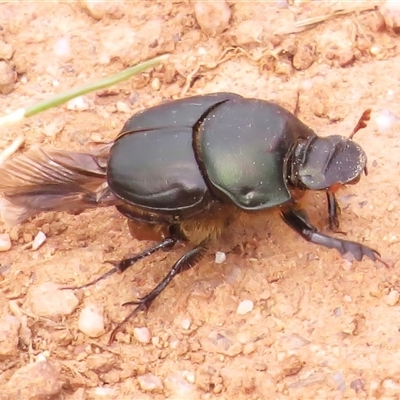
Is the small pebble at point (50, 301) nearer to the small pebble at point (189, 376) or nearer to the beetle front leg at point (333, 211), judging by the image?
the small pebble at point (189, 376)

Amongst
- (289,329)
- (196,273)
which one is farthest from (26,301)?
(289,329)

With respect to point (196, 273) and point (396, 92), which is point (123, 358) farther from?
point (396, 92)

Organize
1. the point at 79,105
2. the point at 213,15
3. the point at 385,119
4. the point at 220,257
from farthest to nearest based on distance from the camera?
the point at 213,15, the point at 79,105, the point at 385,119, the point at 220,257

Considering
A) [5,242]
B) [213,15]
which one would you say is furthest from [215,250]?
[213,15]

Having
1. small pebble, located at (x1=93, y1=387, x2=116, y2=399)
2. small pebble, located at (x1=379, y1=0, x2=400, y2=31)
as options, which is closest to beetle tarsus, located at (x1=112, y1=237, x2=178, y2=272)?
small pebble, located at (x1=93, y1=387, x2=116, y2=399)

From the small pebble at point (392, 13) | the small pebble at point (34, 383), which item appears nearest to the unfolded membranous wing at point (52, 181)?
Answer: the small pebble at point (34, 383)

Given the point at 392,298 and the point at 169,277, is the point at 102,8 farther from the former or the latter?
the point at 392,298
